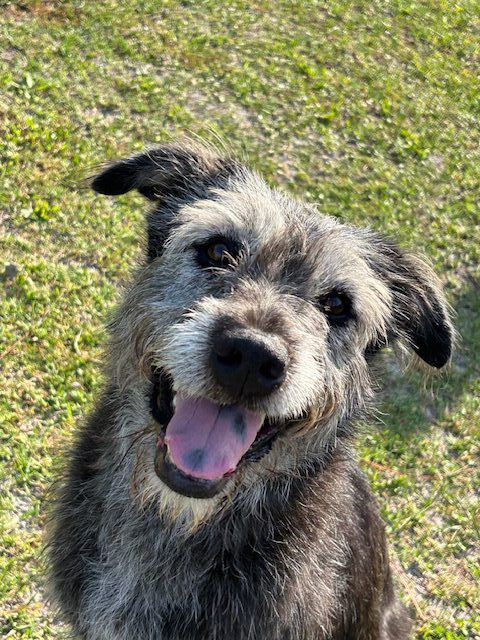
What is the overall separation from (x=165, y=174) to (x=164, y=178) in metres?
0.02

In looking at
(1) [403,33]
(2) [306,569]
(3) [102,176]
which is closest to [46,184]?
(3) [102,176]

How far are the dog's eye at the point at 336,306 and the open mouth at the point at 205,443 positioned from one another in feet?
1.81

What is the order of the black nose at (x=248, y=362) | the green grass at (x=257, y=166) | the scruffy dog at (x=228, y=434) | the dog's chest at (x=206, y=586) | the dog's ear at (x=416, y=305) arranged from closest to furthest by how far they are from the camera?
the black nose at (x=248, y=362) < the scruffy dog at (x=228, y=434) < the dog's chest at (x=206, y=586) < the dog's ear at (x=416, y=305) < the green grass at (x=257, y=166)

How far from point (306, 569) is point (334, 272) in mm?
1209

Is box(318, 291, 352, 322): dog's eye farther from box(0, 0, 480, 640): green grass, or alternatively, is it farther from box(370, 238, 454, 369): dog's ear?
box(0, 0, 480, 640): green grass

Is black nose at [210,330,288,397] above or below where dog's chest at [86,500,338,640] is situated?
above

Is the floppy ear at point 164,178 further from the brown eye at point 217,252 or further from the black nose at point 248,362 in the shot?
the black nose at point 248,362

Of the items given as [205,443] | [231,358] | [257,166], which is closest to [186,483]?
[205,443]

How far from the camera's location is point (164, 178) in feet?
11.1

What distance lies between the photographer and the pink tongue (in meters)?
2.62

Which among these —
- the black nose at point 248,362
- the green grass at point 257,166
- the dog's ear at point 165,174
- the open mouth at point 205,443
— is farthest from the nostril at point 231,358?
the green grass at point 257,166

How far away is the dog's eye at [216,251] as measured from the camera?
300cm

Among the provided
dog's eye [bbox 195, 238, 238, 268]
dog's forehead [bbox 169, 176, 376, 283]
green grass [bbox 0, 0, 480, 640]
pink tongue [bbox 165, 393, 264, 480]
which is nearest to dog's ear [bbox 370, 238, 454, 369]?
dog's forehead [bbox 169, 176, 376, 283]

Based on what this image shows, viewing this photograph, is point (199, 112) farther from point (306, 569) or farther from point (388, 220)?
point (306, 569)
